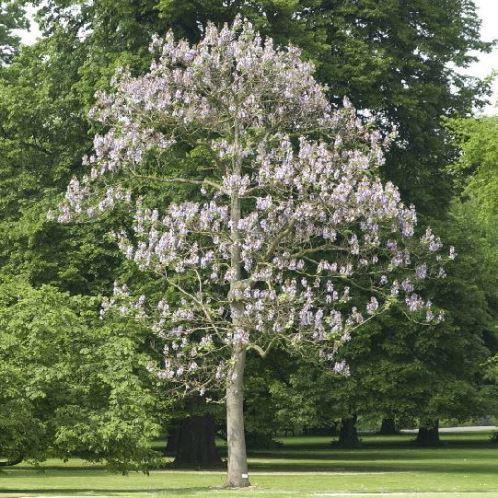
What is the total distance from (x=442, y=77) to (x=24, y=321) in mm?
18677

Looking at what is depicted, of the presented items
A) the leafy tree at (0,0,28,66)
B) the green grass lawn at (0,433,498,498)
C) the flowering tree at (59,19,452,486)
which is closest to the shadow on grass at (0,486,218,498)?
the green grass lawn at (0,433,498,498)

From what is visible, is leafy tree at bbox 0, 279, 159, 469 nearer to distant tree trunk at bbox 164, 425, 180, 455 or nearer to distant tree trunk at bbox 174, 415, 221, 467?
distant tree trunk at bbox 174, 415, 221, 467

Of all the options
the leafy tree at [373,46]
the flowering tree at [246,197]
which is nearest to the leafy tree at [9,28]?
the leafy tree at [373,46]

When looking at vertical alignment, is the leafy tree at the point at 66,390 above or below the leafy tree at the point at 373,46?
below

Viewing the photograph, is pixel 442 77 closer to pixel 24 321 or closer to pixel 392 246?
pixel 392 246

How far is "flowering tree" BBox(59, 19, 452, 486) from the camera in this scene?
98.9 feet

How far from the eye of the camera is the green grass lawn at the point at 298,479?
90.3ft

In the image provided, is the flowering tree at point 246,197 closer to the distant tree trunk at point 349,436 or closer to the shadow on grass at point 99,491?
the shadow on grass at point 99,491

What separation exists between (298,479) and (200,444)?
713 centimetres

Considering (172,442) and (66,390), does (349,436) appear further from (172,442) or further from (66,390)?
(66,390)

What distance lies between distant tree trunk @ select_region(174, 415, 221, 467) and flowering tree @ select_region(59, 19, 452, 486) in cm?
801

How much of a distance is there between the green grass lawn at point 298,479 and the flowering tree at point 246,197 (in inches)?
87.5

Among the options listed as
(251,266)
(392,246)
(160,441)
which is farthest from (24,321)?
(160,441)

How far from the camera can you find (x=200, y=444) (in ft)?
134
